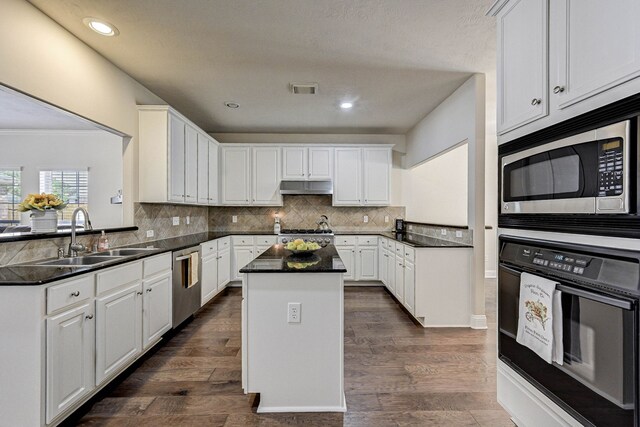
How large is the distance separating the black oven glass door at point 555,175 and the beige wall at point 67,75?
321 centimetres

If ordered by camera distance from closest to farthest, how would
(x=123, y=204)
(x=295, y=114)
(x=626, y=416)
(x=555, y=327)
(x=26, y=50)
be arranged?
(x=626, y=416), (x=555, y=327), (x=26, y=50), (x=123, y=204), (x=295, y=114)

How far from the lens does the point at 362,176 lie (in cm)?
555

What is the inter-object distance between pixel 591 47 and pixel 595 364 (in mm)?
1210

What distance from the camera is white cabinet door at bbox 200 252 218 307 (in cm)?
407

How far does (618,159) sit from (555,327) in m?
0.71

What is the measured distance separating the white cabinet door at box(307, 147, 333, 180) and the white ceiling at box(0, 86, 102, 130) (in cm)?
321

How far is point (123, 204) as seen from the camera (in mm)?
3334

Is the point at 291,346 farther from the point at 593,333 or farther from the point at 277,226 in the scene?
the point at 277,226

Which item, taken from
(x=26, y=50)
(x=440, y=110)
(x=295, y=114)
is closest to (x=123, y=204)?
(x=26, y=50)

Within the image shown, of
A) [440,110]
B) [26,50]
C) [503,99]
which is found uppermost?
[440,110]

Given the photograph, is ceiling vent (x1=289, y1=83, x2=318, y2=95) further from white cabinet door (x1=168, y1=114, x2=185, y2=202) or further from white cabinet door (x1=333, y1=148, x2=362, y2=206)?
white cabinet door (x1=333, y1=148, x2=362, y2=206)

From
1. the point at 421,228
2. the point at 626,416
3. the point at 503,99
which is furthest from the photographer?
the point at 421,228

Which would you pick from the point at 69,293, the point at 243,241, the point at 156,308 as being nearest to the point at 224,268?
the point at 243,241

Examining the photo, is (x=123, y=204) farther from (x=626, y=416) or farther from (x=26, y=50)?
(x=626, y=416)
